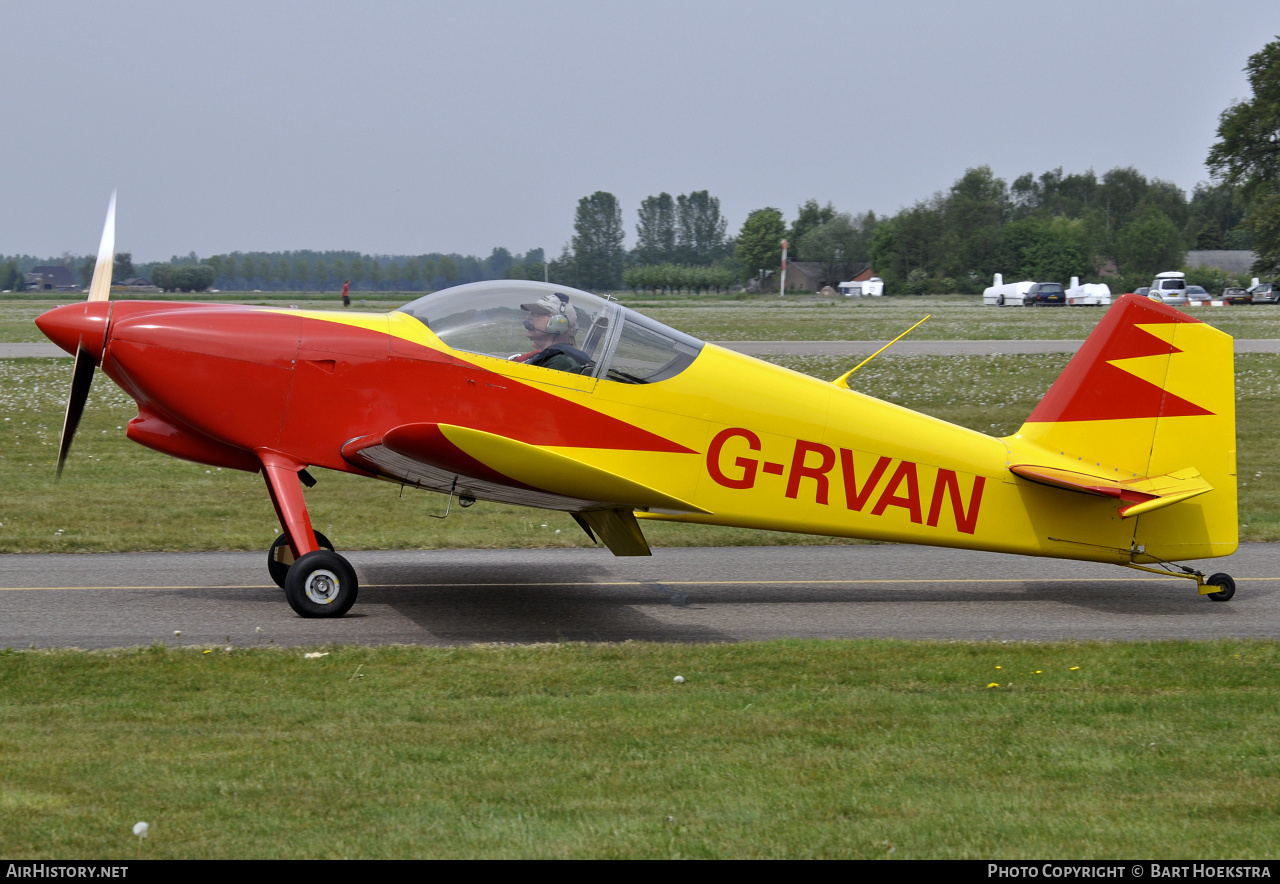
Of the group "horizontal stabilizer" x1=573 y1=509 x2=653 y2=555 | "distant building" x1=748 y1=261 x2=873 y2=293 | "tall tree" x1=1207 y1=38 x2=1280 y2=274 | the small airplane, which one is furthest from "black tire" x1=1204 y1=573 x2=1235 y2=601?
"distant building" x1=748 y1=261 x2=873 y2=293

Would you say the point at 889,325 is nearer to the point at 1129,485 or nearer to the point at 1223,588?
the point at 1223,588

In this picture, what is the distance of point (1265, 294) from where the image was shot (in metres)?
72.1

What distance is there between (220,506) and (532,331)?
20.3ft

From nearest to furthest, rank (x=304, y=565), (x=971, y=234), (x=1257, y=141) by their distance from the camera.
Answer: (x=304, y=565)
(x=1257, y=141)
(x=971, y=234)

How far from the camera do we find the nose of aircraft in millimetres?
8547

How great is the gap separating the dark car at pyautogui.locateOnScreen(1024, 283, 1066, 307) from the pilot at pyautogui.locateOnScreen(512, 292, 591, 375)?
64.3 metres

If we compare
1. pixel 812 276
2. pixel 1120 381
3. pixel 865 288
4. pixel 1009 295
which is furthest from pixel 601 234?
pixel 1120 381

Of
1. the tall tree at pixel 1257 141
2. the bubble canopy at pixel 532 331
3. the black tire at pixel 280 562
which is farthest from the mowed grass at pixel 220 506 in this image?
the tall tree at pixel 1257 141

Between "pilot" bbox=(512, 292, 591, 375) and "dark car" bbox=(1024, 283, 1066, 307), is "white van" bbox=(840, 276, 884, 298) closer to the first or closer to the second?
"dark car" bbox=(1024, 283, 1066, 307)

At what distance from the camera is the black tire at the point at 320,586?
852 centimetres

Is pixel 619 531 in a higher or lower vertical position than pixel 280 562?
higher

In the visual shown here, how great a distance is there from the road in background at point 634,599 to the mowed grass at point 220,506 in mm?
510
